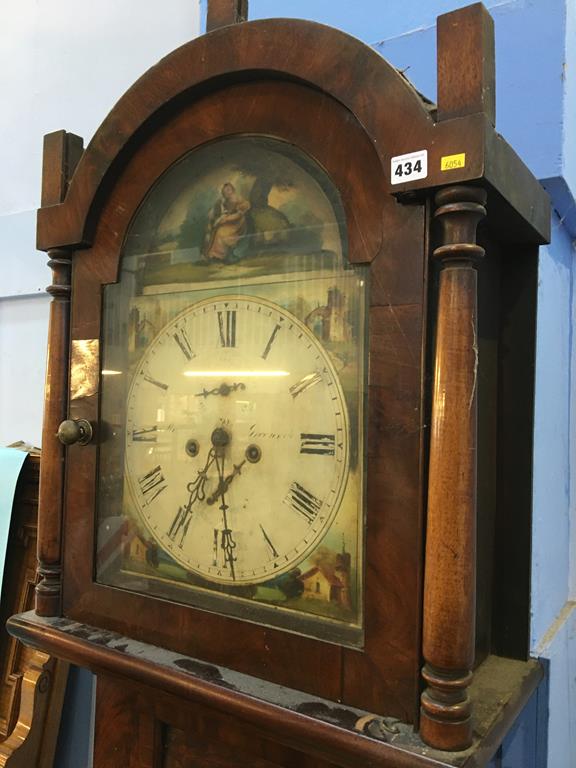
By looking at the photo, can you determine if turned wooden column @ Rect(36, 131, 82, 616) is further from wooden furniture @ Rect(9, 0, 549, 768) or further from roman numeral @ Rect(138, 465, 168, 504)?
roman numeral @ Rect(138, 465, 168, 504)

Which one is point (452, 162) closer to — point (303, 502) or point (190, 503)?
point (303, 502)

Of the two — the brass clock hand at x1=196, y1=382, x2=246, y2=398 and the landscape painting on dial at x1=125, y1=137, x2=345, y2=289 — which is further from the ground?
the landscape painting on dial at x1=125, y1=137, x2=345, y2=289

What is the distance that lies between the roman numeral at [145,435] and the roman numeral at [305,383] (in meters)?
0.22

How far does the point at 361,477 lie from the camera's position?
658 mm

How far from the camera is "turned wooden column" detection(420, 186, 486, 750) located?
0.57 metres

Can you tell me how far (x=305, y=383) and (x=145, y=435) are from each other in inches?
10.1

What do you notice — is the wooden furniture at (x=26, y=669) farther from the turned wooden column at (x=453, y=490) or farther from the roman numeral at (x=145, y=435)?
the turned wooden column at (x=453, y=490)

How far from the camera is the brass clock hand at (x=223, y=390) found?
76 centimetres

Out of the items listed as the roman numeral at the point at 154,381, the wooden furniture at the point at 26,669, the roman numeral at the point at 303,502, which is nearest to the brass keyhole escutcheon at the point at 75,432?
the roman numeral at the point at 154,381

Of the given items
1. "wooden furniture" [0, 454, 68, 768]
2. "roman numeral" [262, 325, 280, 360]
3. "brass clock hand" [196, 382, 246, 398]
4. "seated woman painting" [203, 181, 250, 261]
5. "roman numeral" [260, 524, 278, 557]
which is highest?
"seated woman painting" [203, 181, 250, 261]

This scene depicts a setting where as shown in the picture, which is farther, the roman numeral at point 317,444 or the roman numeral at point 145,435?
the roman numeral at point 145,435

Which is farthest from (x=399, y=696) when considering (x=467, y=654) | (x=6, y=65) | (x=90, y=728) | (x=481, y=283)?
(x=6, y=65)

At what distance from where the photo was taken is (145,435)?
844mm

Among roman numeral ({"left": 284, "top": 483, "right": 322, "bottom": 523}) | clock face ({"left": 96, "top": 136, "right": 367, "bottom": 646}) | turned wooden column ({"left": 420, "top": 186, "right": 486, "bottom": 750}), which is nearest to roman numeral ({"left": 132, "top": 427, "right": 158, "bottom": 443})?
clock face ({"left": 96, "top": 136, "right": 367, "bottom": 646})
